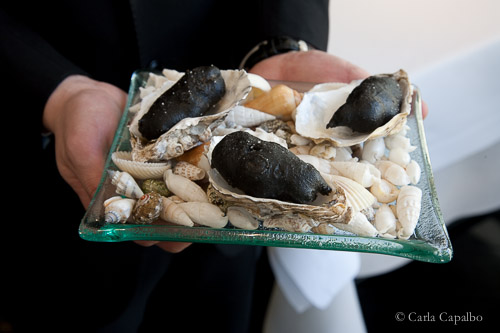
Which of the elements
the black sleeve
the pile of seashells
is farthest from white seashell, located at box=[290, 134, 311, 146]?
the black sleeve

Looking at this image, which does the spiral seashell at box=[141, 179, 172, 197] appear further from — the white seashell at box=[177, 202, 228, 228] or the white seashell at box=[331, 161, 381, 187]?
the white seashell at box=[331, 161, 381, 187]

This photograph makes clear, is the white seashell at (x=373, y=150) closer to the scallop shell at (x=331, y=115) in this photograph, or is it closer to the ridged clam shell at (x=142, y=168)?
the scallop shell at (x=331, y=115)

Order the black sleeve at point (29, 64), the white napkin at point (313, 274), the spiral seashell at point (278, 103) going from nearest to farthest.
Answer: the spiral seashell at point (278, 103) < the black sleeve at point (29, 64) < the white napkin at point (313, 274)

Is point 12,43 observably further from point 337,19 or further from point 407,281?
point 407,281

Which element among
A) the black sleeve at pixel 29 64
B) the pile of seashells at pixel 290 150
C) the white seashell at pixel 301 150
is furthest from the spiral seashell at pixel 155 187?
the black sleeve at pixel 29 64

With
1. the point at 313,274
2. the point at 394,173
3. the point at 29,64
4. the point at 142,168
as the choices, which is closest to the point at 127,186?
the point at 142,168
